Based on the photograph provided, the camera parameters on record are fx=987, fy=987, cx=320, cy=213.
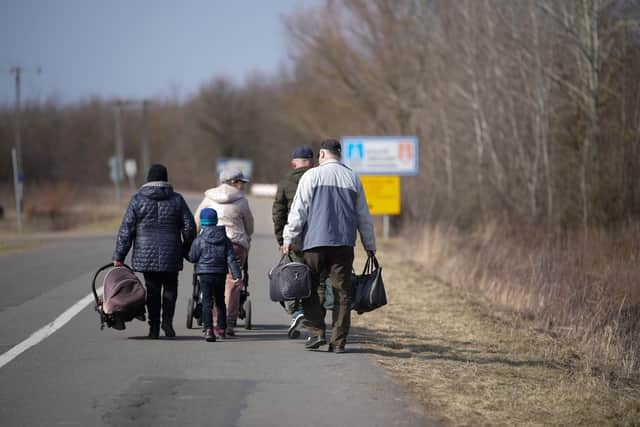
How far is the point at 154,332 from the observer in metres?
10.1

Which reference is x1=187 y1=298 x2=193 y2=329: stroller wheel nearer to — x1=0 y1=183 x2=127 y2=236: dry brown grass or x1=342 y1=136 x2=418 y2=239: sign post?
x1=342 y1=136 x2=418 y2=239: sign post

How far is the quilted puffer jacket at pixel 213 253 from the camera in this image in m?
9.87

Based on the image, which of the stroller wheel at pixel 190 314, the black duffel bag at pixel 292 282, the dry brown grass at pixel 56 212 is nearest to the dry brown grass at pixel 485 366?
the black duffel bag at pixel 292 282

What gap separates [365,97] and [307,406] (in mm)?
27164

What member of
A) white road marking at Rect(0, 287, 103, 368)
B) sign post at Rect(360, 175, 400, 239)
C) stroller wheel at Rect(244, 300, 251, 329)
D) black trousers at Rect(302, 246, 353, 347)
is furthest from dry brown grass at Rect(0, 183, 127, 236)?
black trousers at Rect(302, 246, 353, 347)

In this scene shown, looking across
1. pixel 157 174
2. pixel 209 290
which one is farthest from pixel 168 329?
pixel 157 174

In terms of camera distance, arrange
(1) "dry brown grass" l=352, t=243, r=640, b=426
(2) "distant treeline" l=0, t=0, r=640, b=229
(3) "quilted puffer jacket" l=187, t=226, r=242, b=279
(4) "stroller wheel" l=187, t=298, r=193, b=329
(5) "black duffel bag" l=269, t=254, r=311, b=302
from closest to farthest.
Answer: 1. (1) "dry brown grass" l=352, t=243, r=640, b=426
2. (5) "black duffel bag" l=269, t=254, r=311, b=302
3. (3) "quilted puffer jacket" l=187, t=226, r=242, b=279
4. (4) "stroller wheel" l=187, t=298, r=193, b=329
5. (2) "distant treeline" l=0, t=0, r=640, b=229

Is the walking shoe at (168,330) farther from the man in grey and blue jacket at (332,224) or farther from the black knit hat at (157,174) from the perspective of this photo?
the man in grey and blue jacket at (332,224)

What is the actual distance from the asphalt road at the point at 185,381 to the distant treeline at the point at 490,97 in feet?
44.2

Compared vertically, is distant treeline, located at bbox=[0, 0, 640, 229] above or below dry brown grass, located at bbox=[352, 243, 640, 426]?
above

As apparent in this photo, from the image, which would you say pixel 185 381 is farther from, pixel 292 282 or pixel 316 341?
pixel 316 341

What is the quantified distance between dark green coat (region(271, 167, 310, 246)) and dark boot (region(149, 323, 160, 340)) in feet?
5.11

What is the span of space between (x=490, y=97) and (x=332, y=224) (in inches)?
852

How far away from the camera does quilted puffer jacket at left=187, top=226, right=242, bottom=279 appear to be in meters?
9.87
